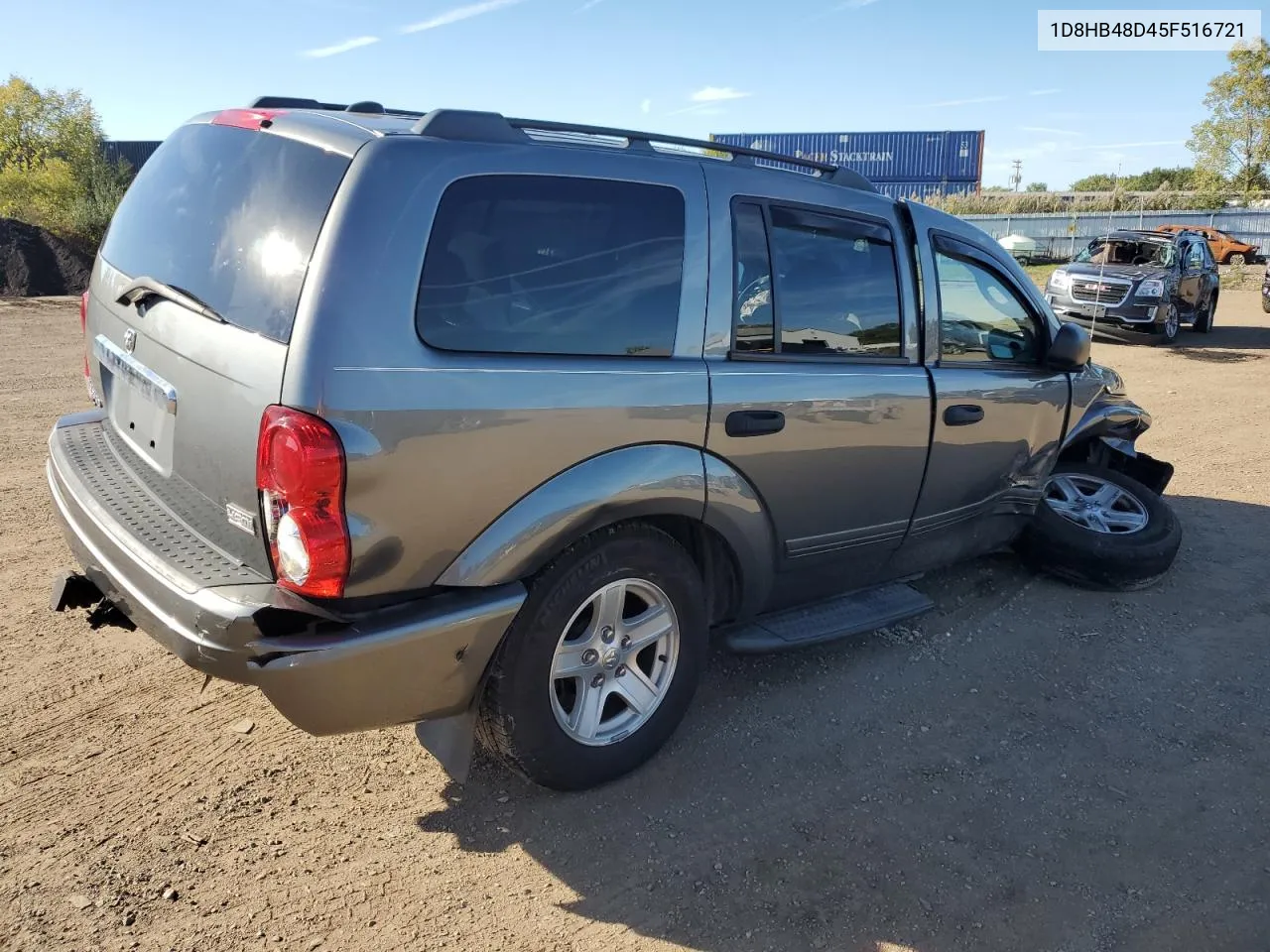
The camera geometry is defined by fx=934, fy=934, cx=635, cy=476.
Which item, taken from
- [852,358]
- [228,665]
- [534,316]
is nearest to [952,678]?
[852,358]

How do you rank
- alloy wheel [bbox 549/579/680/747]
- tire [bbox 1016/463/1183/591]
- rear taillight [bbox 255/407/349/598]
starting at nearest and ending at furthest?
rear taillight [bbox 255/407/349/598], alloy wheel [bbox 549/579/680/747], tire [bbox 1016/463/1183/591]

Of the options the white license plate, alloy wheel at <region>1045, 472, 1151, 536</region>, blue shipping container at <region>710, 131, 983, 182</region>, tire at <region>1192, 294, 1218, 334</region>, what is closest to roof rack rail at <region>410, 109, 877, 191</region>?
the white license plate

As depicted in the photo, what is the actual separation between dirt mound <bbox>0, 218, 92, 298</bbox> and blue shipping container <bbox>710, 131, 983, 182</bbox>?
37.8 metres

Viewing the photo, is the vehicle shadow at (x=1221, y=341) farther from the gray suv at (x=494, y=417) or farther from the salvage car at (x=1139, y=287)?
the gray suv at (x=494, y=417)

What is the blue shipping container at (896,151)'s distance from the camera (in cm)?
5091

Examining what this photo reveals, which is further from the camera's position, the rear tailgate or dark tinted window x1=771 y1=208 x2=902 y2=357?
dark tinted window x1=771 y1=208 x2=902 y2=357

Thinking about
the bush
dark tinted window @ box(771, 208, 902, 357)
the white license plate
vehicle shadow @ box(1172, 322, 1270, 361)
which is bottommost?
vehicle shadow @ box(1172, 322, 1270, 361)

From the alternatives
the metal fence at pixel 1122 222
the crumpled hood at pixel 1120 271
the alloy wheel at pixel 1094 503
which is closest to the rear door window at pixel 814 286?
the alloy wheel at pixel 1094 503

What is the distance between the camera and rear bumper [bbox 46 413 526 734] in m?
2.40

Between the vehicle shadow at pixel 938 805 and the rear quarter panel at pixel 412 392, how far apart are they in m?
1.10

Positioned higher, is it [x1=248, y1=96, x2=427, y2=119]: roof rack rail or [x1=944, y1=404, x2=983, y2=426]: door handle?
[x1=248, y1=96, x2=427, y2=119]: roof rack rail

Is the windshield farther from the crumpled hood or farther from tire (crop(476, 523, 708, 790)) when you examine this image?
tire (crop(476, 523, 708, 790))

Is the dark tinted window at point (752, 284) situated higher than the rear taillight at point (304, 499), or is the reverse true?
the dark tinted window at point (752, 284)

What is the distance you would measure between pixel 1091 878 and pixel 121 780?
3080 mm
